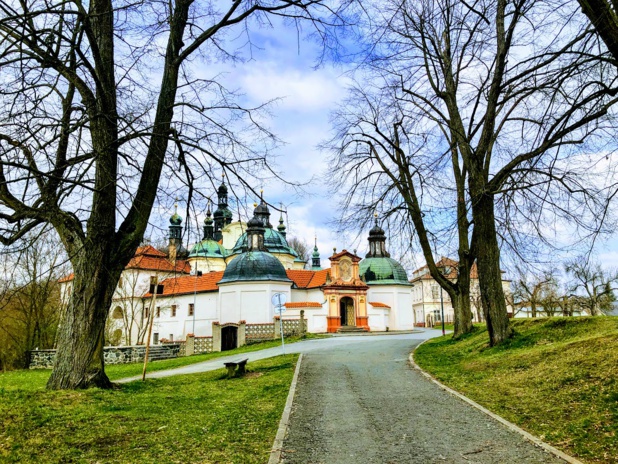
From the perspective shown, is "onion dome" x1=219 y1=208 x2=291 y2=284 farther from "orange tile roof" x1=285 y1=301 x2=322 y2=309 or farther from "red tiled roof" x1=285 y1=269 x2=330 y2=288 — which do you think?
"red tiled roof" x1=285 y1=269 x2=330 y2=288

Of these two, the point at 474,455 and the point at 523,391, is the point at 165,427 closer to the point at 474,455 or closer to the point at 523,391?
the point at 474,455

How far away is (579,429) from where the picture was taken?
624 centimetres

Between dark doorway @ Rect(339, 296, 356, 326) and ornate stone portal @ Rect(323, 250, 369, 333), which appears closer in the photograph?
ornate stone portal @ Rect(323, 250, 369, 333)

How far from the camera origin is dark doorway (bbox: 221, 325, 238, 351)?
36.8m

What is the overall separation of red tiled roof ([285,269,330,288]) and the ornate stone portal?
4.99ft

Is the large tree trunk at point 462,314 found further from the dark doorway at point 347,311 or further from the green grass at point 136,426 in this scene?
the dark doorway at point 347,311

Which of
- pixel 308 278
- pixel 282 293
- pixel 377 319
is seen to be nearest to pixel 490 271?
pixel 282 293

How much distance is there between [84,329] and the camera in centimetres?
933

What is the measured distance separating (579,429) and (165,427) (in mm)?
5458

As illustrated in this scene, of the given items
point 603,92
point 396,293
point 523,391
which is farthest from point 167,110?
point 396,293

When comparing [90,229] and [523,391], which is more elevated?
[90,229]

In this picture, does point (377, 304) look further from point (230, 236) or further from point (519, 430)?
point (519, 430)

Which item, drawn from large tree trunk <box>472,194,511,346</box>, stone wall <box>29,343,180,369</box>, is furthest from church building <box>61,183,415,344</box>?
large tree trunk <box>472,194,511,346</box>

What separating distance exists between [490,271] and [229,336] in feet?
87.3
